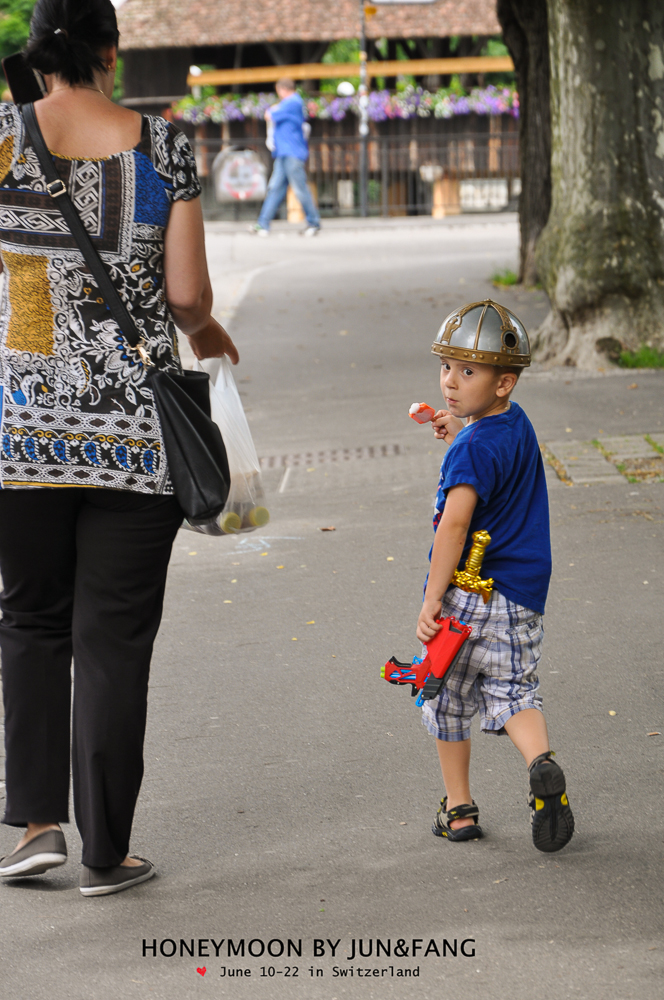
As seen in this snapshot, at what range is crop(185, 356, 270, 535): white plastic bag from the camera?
3.29 meters

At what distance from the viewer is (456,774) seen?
3.36 meters

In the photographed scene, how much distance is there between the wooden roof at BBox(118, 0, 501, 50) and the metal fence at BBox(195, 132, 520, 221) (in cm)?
354

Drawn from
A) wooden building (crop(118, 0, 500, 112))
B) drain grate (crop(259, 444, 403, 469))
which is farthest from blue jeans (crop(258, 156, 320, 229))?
drain grate (crop(259, 444, 403, 469))

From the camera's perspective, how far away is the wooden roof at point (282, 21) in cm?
3112

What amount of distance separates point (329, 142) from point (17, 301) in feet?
90.8

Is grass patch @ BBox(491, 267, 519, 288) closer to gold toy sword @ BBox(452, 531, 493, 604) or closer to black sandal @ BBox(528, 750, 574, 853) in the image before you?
gold toy sword @ BBox(452, 531, 493, 604)

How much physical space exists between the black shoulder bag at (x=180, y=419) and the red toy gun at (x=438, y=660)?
0.62m

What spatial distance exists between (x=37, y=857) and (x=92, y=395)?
1.19 m

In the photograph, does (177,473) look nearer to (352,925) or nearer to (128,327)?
(128,327)

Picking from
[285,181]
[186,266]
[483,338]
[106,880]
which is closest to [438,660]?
[483,338]

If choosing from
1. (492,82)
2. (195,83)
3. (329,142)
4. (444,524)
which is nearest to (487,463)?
(444,524)

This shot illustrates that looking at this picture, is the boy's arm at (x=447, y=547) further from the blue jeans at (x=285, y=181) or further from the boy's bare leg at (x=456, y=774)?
the blue jeans at (x=285, y=181)

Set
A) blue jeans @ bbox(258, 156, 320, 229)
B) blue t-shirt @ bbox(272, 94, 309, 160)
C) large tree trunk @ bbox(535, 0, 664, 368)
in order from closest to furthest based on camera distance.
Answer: large tree trunk @ bbox(535, 0, 664, 368)
blue jeans @ bbox(258, 156, 320, 229)
blue t-shirt @ bbox(272, 94, 309, 160)

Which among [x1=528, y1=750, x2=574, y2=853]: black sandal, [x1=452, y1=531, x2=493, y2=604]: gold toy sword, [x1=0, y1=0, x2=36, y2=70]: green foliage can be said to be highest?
[x1=0, y1=0, x2=36, y2=70]: green foliage
